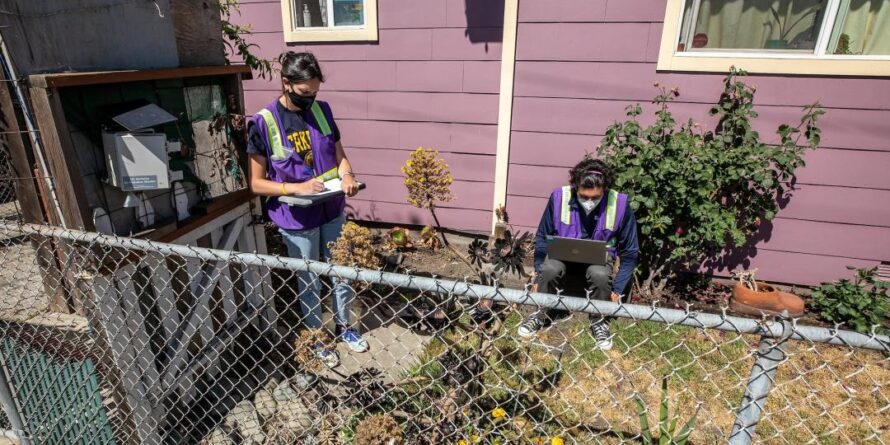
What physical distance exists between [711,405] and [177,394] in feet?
9.81

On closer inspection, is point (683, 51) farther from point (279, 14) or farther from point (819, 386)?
point (279, 14)

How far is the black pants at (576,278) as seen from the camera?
3.35 m

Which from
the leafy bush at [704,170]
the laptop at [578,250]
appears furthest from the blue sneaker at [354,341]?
the leafy bush at [704,170]

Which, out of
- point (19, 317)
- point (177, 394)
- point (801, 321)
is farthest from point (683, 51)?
point (19, 317)

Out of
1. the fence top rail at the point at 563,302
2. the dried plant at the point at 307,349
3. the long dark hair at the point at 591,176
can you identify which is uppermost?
the fence top rail at the point at 563,302

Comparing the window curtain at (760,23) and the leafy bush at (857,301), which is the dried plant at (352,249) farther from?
the leafy bush at (857,301)

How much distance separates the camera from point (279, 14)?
4.50m

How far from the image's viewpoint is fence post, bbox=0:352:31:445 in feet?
6.86

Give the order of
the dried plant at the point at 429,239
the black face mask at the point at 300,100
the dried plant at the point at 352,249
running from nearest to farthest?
1. the dried plant at the point at 352,249
2. the black face mask at the point at 300,100
3. the dried plant at the point at 429,239

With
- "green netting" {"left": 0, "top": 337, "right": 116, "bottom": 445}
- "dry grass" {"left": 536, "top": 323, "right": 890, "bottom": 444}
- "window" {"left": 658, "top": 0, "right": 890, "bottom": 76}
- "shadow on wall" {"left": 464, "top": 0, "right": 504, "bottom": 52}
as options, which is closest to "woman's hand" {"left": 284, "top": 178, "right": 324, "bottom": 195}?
"green netting" {"left": 0, "top": 337, "right": 116, "bottom": 445}

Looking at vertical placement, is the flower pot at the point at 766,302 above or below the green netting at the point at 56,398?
below

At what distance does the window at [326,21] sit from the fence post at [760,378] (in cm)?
393

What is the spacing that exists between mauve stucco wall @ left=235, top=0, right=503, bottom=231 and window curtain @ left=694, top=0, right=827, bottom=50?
1624 millimetres

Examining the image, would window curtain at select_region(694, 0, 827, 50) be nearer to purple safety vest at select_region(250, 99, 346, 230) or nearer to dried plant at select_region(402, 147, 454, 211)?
dried plant at select_region(402, 147, 454, 211)
